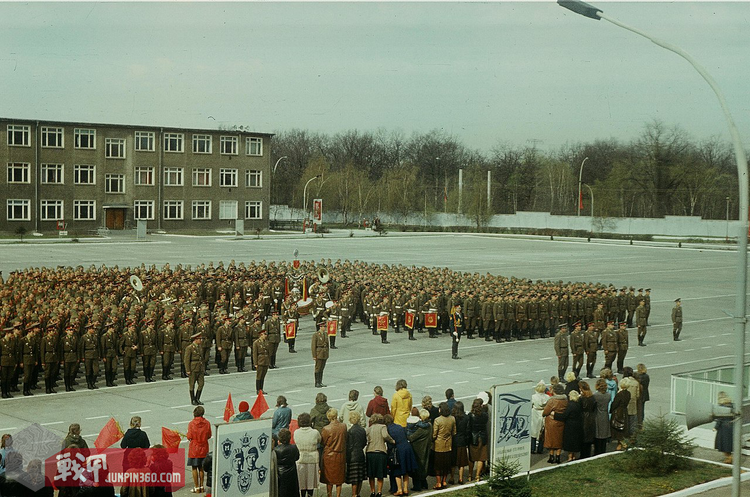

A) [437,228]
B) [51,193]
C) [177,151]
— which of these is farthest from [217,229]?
[437,228]

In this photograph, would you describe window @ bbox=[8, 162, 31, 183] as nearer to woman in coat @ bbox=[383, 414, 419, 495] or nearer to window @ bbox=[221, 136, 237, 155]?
window @ bbox=[221, 136, 237, 155]

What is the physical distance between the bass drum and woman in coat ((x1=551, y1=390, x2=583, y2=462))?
53.3ft

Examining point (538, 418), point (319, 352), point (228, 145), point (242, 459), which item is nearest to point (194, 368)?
point (319, 352)

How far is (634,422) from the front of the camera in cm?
1436

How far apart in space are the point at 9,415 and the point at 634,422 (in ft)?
37.4

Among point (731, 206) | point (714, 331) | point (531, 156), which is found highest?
point (531, 156)

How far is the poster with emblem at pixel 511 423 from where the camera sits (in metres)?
11.8

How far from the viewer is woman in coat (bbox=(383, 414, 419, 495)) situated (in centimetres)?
1142

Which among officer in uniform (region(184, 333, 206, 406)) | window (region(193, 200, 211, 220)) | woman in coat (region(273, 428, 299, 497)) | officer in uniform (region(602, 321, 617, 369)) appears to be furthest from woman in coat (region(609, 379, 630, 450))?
window (region(193, 200, 211, 220))

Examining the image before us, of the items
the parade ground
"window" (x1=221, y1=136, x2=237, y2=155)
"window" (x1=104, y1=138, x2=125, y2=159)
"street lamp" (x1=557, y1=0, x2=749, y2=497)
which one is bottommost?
the parade ground

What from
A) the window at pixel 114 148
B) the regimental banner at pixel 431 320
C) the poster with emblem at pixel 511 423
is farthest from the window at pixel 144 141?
the poster with emblem at pixel 511 423

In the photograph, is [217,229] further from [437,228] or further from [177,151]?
[437,228]

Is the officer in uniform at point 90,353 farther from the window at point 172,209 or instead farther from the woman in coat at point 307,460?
the window at point 172,209

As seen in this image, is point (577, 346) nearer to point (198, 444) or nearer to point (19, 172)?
point (198, 444)
